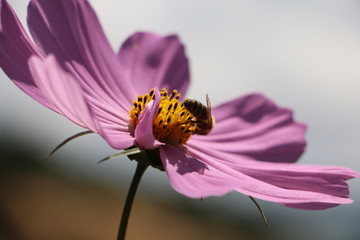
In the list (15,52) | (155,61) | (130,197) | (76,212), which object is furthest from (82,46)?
(76,212)

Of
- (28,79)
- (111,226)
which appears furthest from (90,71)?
(111,226)

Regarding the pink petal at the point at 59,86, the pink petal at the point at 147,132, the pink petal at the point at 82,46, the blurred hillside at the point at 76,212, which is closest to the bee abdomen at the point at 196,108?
the pink petal at the point at 147,132

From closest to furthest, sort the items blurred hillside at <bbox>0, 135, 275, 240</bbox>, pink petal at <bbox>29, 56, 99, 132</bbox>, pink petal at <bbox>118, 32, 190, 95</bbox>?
pink petal at <bbox>29, 56, 99, 132</bbox>
pink petal at <bbox>118, 32, 190, 95</bbox>
blurred hillside at <bbox>0, 135, 275, 240</bbox>

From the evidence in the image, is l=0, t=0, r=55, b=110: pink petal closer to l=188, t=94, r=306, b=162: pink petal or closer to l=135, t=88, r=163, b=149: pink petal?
l=135, t=88, r=163, b=149: pink petal

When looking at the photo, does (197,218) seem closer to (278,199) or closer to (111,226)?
(111,226)

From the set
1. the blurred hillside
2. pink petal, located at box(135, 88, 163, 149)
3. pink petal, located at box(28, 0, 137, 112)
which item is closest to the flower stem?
pink petal, located at box(135, 88, 163, 149)

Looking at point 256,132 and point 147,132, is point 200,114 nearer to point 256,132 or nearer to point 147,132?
point 147,132
